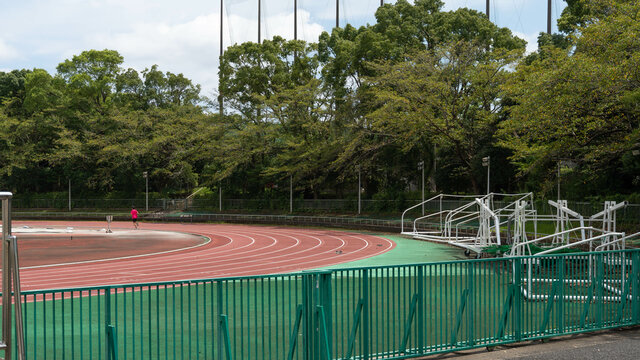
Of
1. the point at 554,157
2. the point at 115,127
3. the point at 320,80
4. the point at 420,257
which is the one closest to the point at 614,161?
the point at 554,157

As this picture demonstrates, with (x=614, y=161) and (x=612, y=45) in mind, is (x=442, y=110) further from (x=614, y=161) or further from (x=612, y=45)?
(x=612, y=45)

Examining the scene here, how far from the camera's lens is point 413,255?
2325cm

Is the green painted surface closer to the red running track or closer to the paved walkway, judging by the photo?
the red running track

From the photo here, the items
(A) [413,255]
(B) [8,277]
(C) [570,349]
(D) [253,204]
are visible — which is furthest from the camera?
→ (D) [253,204]

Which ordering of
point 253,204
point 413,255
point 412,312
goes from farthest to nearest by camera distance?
point 253,204 → point 413,255 → point 412,312

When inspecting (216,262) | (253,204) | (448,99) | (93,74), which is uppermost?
(93,74)

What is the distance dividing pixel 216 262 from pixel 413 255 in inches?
320

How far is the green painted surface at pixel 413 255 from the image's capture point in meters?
21.0

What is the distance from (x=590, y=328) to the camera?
8.56m

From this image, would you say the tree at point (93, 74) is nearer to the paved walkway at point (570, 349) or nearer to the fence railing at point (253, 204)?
the fence railing at point (253, 204)

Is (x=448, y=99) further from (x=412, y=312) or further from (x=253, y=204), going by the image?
(x=412, y=312)

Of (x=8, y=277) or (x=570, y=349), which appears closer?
(x=8, y=277)

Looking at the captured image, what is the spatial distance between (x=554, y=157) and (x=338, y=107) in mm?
25828

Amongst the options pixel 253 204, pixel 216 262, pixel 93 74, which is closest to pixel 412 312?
pixel 216 262
